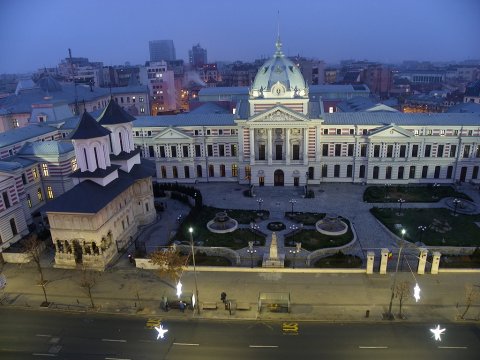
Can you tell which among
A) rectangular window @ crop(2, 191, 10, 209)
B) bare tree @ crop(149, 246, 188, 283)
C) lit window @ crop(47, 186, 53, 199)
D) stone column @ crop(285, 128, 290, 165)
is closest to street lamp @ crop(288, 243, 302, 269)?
bare tree @ crop(149, 246, 188, 283)

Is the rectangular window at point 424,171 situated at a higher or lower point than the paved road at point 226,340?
higher

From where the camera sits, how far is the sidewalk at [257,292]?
36.9 m

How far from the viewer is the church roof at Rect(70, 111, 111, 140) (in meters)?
46.4

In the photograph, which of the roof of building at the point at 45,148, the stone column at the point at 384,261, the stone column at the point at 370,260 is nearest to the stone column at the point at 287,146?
the stone column at the point at 370,260

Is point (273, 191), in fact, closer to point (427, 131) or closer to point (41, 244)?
point (427, 131)

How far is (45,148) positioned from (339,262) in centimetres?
5000

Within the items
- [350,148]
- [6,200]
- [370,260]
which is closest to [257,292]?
[370,260]

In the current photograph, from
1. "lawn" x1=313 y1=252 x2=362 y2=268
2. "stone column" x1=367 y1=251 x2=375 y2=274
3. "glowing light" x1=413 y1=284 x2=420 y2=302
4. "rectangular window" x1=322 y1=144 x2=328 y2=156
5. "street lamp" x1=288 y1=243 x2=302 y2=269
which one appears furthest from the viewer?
"rectangular window" x1=322 y1=144 x2=328 y2=156

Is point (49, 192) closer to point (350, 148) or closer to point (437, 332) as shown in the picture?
point (350, 148)

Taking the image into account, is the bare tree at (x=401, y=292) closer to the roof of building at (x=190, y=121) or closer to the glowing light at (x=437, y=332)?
the glowing light at (x=437, y=332)

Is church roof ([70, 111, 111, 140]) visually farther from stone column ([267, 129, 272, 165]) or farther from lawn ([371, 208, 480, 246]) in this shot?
lawn ([371, 208, 480, 246])

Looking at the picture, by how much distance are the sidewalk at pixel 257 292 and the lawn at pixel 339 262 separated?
1798mm

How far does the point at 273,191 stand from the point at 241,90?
47.9 meters

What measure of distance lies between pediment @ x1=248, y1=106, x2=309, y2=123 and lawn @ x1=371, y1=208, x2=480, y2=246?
66.9 feet
